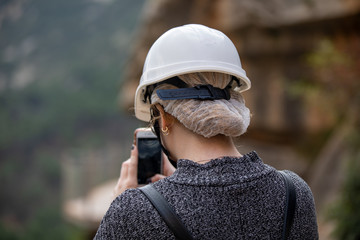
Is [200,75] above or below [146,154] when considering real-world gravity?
above

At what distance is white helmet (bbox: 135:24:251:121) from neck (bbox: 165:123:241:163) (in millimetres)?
188

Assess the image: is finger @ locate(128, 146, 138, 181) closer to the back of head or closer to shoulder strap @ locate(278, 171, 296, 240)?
the back of head

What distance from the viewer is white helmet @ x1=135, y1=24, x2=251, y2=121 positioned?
1320 mm

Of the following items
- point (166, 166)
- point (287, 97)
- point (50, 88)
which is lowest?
point (50, 88)

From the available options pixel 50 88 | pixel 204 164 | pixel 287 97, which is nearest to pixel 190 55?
pixel 204 164

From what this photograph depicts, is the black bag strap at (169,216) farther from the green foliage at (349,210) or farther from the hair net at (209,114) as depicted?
the green foliage at (349,210)

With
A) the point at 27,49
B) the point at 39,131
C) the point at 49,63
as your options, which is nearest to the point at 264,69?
the point at 39,131

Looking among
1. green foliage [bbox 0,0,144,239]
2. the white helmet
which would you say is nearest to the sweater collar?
the white helmet

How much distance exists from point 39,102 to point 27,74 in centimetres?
675

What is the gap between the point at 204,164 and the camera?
122 centimetres

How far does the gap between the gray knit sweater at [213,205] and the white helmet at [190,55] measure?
0.98 feet

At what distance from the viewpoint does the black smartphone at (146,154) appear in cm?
163

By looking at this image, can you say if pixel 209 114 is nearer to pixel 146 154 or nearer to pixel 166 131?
pixel 166 131

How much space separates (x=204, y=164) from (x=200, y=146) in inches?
3.1
